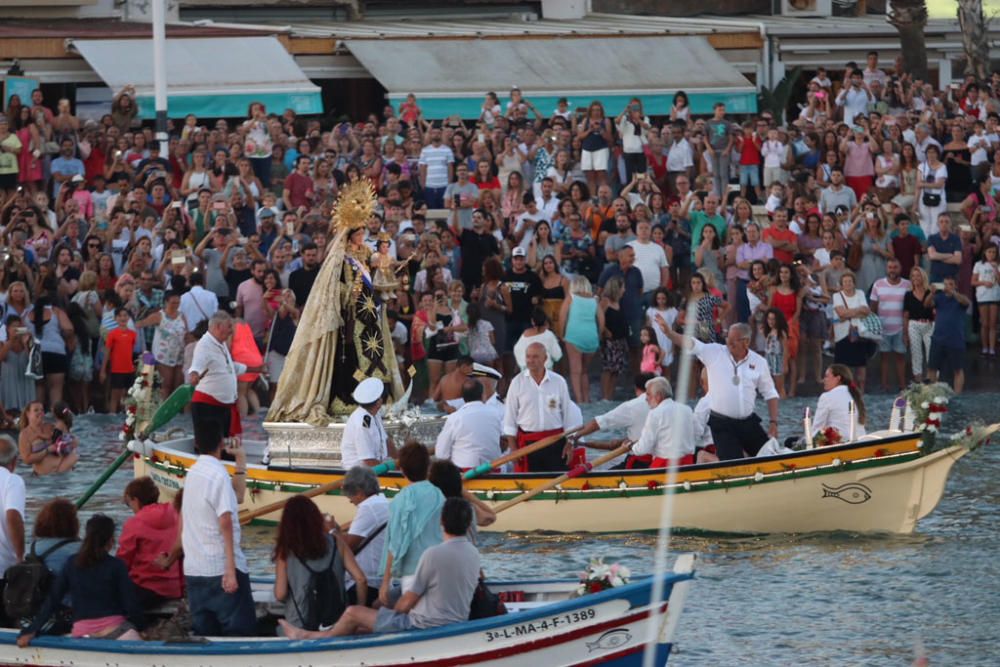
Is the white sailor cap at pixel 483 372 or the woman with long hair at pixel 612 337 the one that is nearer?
the white sailor cap at pixel 483 372

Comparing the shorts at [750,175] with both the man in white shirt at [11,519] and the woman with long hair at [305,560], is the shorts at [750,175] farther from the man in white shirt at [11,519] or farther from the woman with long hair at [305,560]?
the man in white shirt at [11,519]

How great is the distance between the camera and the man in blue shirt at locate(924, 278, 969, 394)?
26562 mm

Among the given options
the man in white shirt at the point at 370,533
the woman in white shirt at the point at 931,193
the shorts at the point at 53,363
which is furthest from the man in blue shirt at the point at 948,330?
the man in white shirt at the point at 370,533

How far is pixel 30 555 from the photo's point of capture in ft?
44.1

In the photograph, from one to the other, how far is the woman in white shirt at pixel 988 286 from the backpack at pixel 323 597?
51.9ft

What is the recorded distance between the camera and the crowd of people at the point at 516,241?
2525cm

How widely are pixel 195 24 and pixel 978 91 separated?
13.4 m

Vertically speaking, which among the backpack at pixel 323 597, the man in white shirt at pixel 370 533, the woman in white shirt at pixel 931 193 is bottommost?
the backpack at pixel 323 597

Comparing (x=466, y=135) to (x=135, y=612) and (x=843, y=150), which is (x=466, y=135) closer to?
(x=843, y=150)

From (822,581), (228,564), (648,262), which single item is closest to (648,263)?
(648,262)

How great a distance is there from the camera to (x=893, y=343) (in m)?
27.0

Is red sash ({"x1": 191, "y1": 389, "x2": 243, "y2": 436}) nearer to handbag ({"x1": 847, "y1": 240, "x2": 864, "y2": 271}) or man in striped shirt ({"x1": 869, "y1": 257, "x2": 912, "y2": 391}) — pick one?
man in striped shirt ({"x1": 869, "y1": 257, "x2": 912, "y2": 391})

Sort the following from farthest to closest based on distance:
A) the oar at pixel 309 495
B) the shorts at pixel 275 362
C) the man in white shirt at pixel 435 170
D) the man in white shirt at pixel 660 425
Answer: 1. the man in white shirt at pixel 435 170
2. the shorts at pixel 275 362
3. the man in white shirt at pixel 660 425
4. the oar at pixel 309 495

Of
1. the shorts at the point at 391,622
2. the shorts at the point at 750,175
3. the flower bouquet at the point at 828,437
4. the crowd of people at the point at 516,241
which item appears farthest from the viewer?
the shorts at the point at 750,175
